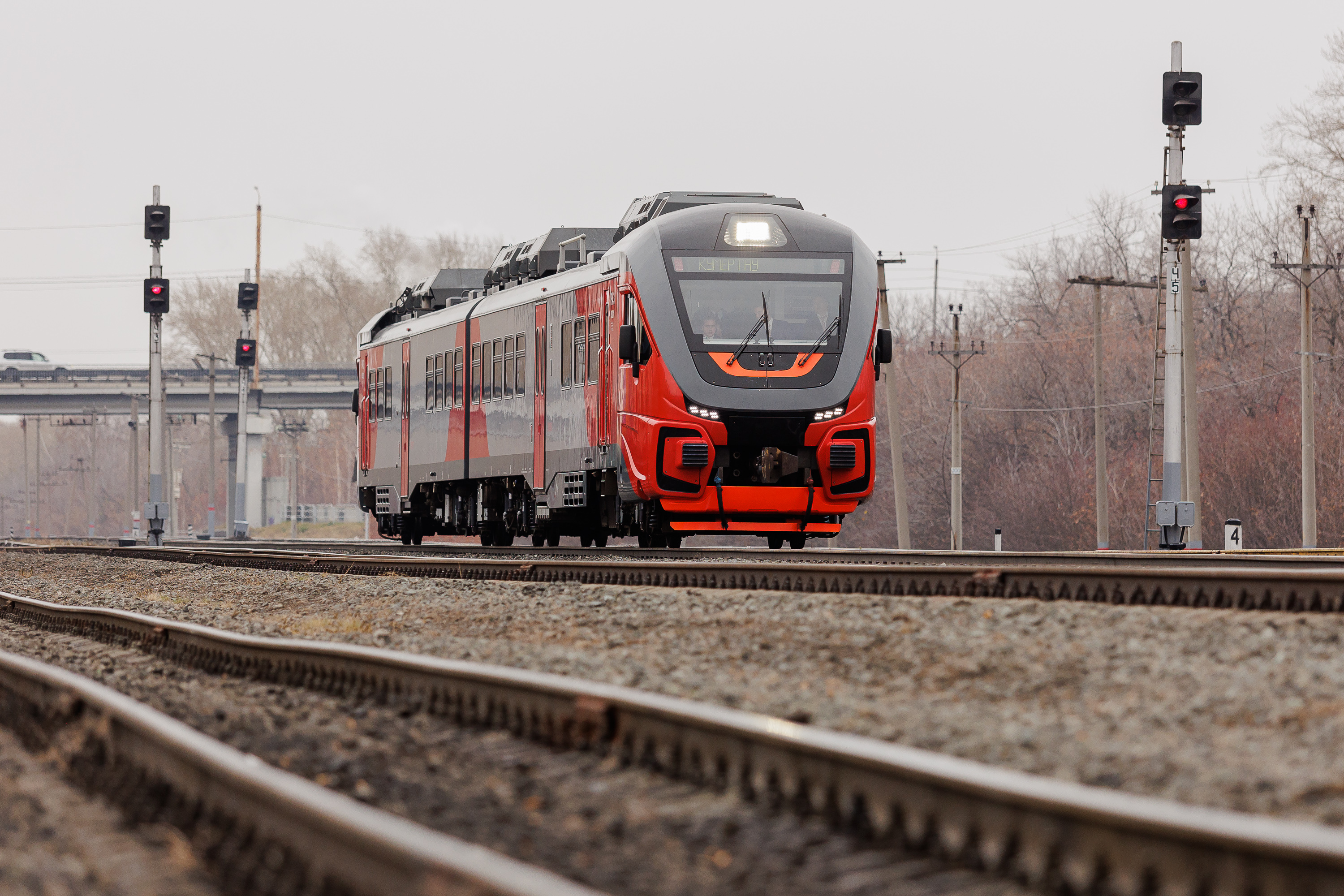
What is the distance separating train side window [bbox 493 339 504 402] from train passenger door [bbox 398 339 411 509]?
161 inches

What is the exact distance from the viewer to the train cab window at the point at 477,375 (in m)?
21.0

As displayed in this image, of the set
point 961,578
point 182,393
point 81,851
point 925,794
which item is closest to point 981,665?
point 961,578

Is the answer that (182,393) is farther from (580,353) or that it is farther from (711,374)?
(711,374)

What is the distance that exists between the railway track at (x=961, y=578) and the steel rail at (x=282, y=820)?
5319 mm

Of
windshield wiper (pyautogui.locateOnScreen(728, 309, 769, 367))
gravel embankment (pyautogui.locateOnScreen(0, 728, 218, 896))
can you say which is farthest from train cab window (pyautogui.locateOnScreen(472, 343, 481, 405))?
gravel embankment (pyautogui.locateOnScreen(0, 728, 218, 896))

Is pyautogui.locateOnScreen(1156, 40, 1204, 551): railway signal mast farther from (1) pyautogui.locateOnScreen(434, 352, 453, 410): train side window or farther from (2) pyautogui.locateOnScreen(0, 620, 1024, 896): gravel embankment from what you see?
(2) pyautogui.locateOnScreen(0, 620, 1024, 896): gravel embankment

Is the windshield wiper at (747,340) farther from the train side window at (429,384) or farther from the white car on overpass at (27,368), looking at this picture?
the white car on overpass at (27,368)

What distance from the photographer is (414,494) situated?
82.1 feet

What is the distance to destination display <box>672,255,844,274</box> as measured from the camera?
16219mm

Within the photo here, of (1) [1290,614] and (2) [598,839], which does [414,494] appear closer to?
(1) [1290,614]

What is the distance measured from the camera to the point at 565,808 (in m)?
4.68

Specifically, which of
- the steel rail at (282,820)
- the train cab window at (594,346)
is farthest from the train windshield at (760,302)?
the steel rail at (282,820)

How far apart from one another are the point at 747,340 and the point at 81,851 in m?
12.3

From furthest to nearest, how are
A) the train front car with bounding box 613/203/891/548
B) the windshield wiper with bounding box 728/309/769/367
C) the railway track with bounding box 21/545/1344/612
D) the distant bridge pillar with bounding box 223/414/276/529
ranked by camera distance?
the distant bridge pillar with bounding box 223/414/276/529, the windshield wiper with bounding box 728/309/769/367, the train front car with bounding box 613/203/891/548, the railway track with bounding box 21/545/1344/612
